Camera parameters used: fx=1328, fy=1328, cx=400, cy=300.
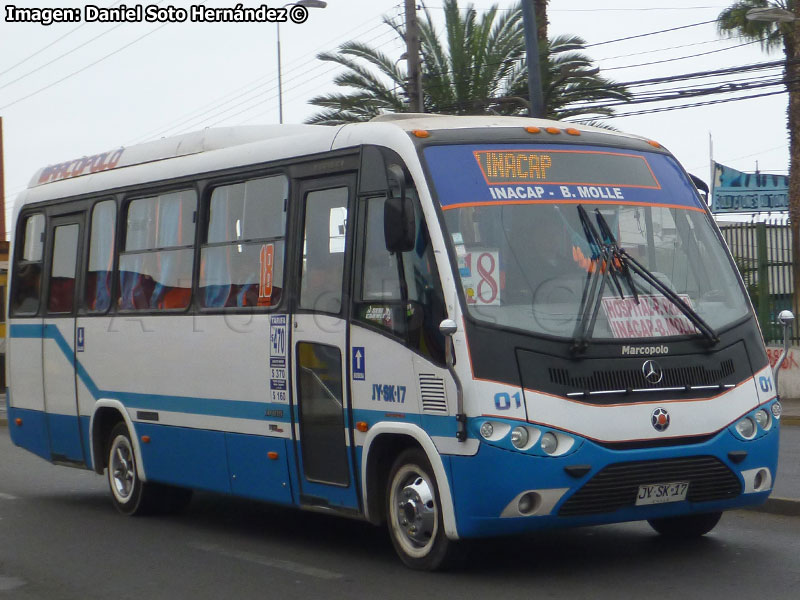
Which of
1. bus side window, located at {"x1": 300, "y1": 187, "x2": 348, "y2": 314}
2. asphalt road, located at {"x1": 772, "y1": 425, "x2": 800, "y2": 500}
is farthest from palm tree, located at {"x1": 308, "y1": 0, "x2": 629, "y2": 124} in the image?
bus side window, located at {"x1": 300, "y1": 187, "x2": 348, "y2": 314}

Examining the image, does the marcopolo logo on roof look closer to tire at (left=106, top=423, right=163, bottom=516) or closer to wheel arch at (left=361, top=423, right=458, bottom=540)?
tire at (left=106, top=423, right=163, bottom=516)

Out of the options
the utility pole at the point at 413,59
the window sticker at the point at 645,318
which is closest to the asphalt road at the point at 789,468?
the window sticker at the point at 645,318

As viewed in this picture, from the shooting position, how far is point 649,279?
796 cm

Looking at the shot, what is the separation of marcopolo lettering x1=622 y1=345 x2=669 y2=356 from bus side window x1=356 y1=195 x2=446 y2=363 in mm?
1067

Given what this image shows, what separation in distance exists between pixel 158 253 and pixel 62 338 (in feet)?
6.31

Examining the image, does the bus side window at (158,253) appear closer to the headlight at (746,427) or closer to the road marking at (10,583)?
the road marking at (10,583)

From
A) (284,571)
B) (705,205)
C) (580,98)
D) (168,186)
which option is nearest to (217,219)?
(168,186)

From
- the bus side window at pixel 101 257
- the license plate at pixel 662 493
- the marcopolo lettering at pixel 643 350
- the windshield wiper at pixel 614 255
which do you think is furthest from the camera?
the bus side window at pixel 101 257

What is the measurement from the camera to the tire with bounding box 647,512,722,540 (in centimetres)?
874

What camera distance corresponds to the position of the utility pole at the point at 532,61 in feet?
55.5

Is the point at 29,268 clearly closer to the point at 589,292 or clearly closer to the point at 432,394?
the point at 432,394

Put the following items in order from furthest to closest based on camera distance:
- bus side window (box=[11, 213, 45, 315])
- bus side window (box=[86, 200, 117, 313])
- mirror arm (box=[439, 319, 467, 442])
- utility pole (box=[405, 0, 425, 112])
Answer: utility pole (box=[405, 0, 425, 112])
bus side window (box=[11, 213, 45, 315])
bus side window (box=[86, 200, 117, 313])
mirror arm (box=[439, 319, 467, 442])

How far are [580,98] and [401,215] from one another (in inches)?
679

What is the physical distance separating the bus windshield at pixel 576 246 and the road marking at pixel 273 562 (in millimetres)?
1913
